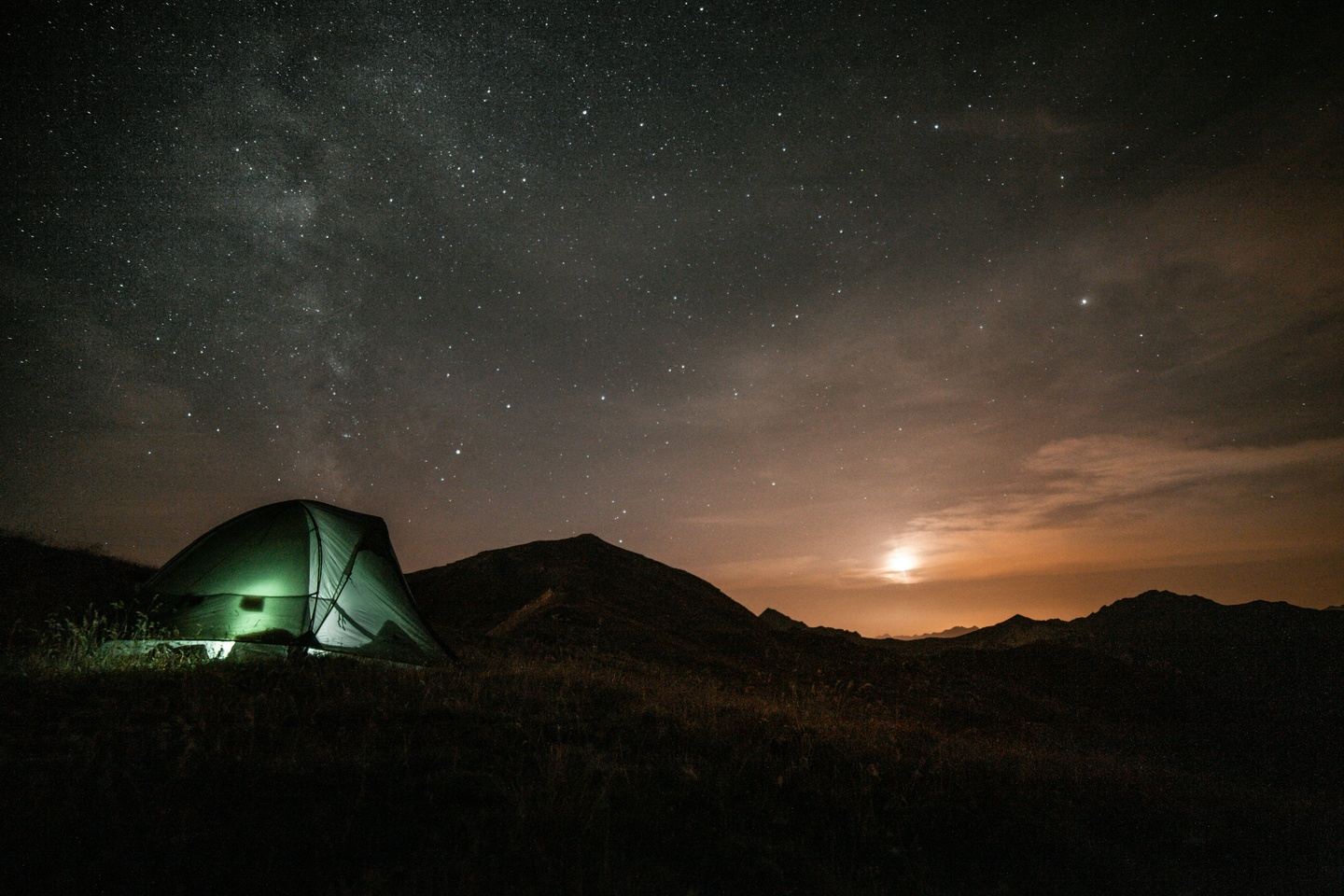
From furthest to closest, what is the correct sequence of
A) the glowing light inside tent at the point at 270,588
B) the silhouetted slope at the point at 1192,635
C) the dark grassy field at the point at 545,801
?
the silhouetted slope at the point at 1192,635 < the glowing light inside tent at the point at 270,588 < the dark grassy field at the point at 545,801

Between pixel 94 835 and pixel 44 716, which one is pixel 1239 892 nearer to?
pixel 94 835

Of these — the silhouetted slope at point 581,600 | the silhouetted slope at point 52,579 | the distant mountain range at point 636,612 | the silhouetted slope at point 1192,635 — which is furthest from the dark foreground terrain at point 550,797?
the silhouetted slope at point 1192,635

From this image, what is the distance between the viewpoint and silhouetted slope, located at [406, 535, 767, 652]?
19.1m

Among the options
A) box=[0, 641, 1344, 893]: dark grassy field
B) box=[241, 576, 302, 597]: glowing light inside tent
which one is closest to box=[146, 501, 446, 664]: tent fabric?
box=[241, 576, 302, 597]: glowing light inside tent

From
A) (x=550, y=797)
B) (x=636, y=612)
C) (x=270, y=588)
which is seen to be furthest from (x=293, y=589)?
(x=636, y=612)

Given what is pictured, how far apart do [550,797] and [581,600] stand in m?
20.3

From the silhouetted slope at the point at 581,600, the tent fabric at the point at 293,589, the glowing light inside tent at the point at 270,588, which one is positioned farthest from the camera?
the silhouetted slope at the point at 581,600

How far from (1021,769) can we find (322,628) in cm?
961

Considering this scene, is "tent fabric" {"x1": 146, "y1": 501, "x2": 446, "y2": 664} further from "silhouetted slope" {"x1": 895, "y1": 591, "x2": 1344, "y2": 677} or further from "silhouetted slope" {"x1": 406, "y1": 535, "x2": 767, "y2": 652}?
"silhouetted slope" {"x1": 895, "y1": 591, "x2": 1344, "y2": 677}

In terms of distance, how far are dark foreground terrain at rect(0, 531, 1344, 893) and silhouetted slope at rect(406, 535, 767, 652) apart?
8.49 metres

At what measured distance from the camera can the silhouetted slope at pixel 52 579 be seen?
1244 cm

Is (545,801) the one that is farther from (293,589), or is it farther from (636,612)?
(636,612)

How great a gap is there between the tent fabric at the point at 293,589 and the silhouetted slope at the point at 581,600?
4637 millimetres

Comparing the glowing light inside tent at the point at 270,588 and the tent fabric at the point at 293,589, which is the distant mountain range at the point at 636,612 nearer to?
the tent fabric at the point at 293,589
